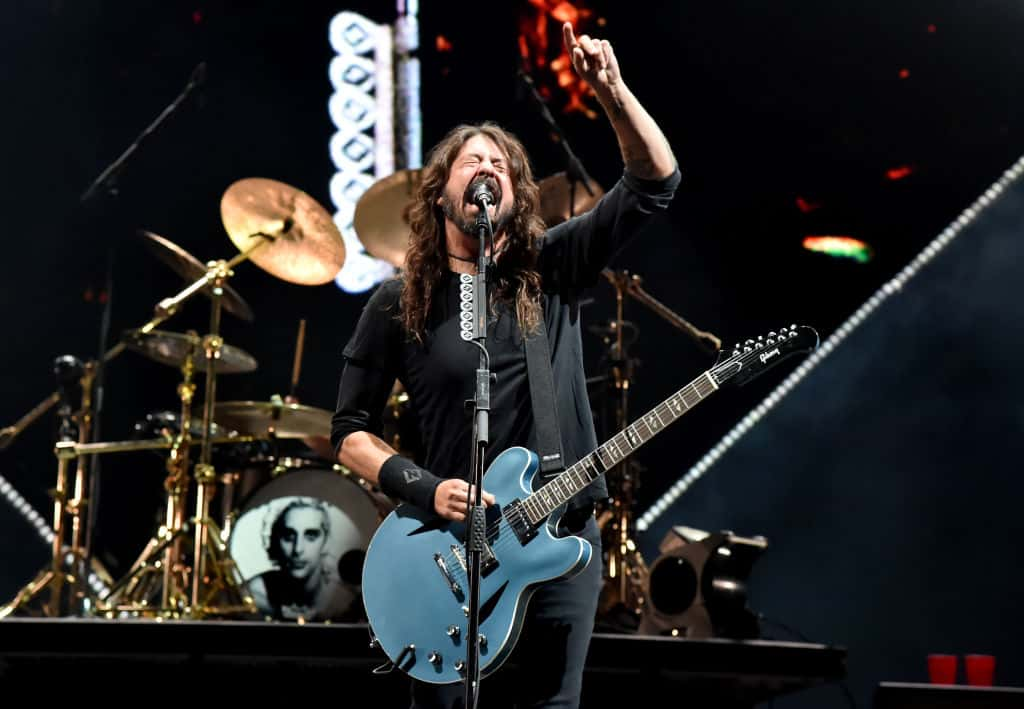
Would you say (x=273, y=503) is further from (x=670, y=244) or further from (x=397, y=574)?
(x=397, y=574)

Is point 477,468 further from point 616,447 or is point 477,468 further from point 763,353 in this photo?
point 763,353

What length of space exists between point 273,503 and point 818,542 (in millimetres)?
3074

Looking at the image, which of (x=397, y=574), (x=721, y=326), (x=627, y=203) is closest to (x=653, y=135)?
(x=627, y=203)

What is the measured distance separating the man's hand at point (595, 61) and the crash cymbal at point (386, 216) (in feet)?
11.8

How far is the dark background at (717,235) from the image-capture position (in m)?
6.83

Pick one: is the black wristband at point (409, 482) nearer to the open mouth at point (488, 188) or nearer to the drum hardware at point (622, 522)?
the open mouth at point (488, 188)

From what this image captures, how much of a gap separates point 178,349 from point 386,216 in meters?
1.26

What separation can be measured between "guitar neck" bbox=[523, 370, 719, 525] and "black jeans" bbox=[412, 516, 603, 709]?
0.12 metres

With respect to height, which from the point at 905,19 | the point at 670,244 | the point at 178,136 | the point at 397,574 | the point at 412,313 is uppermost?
the point at 905,19

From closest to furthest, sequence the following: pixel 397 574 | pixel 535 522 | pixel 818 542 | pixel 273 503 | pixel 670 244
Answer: pixel 535 522 → pixel 397 574 → pixel 273 503 → pixel 818 542 → pixel 670 244

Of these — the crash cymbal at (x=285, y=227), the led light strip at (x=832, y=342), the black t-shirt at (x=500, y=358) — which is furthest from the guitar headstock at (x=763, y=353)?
the led light strip at (x=832, y=342)

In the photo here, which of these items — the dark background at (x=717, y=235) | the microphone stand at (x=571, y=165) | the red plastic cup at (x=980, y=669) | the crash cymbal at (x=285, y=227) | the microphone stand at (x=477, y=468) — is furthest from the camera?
the dark background at (x=717, y=235)

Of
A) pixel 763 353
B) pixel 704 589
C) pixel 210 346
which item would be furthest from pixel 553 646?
pixel 210 346

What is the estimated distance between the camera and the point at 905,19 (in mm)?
7180
